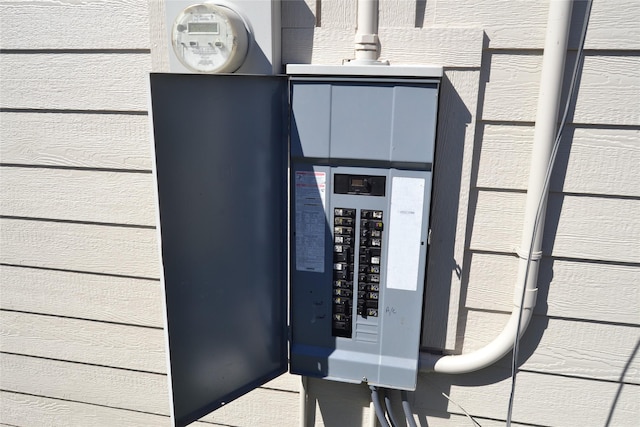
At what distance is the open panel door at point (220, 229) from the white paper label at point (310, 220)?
6 centimetres

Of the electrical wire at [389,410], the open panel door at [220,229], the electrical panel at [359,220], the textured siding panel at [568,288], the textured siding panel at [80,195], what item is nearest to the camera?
the open panel door at [220,229]

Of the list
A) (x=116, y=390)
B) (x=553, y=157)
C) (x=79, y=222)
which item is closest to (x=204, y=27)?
(x=79, y=222)

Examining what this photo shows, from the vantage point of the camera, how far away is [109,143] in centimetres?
146

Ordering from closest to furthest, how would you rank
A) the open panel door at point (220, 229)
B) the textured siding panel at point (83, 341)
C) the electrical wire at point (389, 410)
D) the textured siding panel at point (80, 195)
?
the open panel door at point (220, 229) < the electrical wire at point (389, 410) < the textured siding panel at point (80, 195) < the textured siding panel at point (83, 341)

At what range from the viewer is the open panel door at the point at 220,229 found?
3.45ft

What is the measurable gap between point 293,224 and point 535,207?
0.60 meters

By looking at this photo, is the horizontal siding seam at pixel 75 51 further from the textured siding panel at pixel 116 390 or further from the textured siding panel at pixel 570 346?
the textured siding panel at pixel 570 346

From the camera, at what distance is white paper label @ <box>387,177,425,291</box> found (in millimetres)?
1193

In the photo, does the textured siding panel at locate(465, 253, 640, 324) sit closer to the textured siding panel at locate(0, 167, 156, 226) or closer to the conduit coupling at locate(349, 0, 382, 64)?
the conduit coupling at locate(349, 0, 382, 64)

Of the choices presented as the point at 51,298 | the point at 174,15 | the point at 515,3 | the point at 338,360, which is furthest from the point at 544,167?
the point at 51,298

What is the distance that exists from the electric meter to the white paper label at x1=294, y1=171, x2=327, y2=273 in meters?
0.33

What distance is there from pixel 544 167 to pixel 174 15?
999 mm

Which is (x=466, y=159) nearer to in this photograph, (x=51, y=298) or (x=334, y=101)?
(x=334, y=101)

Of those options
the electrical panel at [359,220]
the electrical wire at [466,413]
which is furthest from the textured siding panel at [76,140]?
the electrical wire at [466,413]
